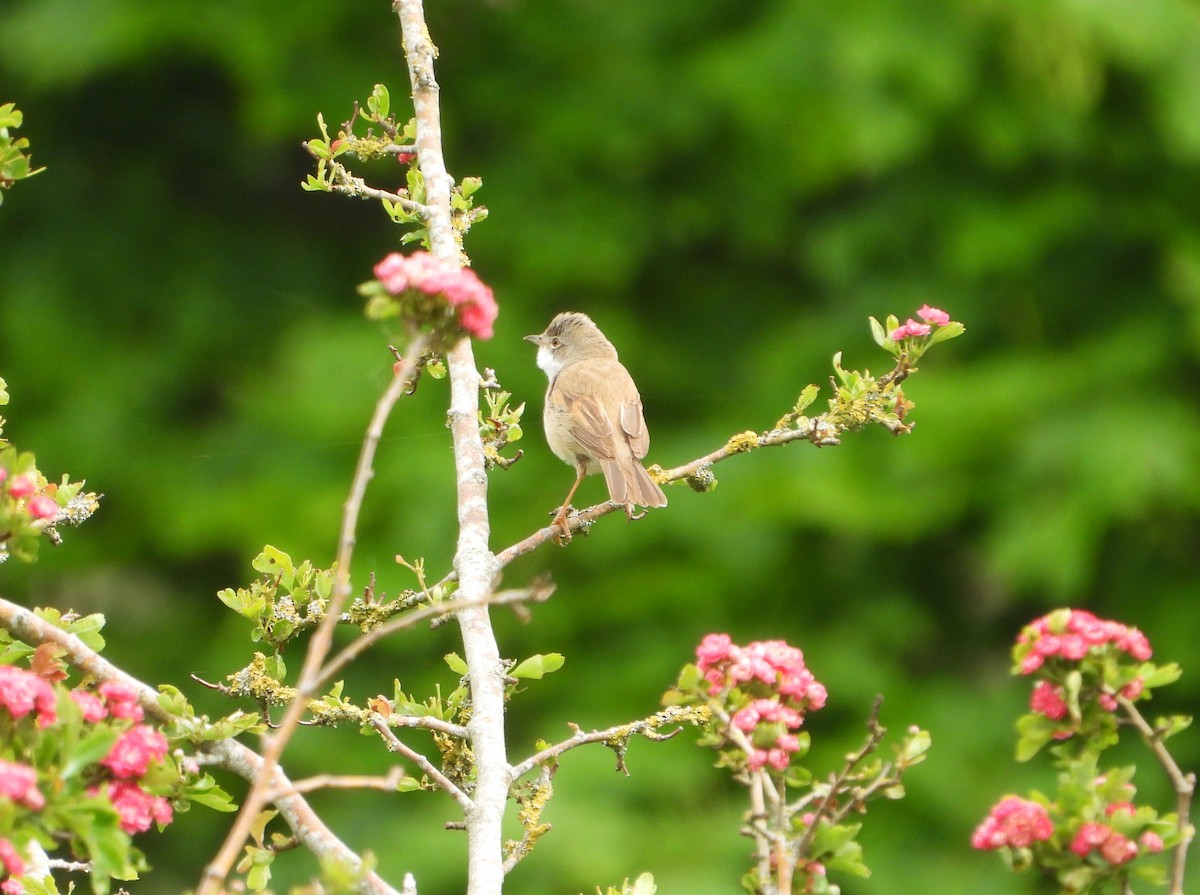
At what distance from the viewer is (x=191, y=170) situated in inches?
404

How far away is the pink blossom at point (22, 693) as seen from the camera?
1.88 meters

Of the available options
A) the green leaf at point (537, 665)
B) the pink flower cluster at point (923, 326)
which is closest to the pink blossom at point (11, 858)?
the green leaf at point (537, 665)

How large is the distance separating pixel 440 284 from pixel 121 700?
2.24 feet

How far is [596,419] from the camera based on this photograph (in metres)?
4.82

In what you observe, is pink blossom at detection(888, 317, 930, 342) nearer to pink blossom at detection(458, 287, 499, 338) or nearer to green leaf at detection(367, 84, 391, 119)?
pink blossom at detection(458, 287, 499, 338)

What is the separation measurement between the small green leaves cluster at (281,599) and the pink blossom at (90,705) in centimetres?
58

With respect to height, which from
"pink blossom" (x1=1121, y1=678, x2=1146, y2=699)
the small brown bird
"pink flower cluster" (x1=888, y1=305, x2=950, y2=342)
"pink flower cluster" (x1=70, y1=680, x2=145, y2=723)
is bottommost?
"pink flower cluster" (x1=70, y1=680, x2=145, y2=723)

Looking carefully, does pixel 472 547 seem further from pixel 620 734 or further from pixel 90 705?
pixel 90 705

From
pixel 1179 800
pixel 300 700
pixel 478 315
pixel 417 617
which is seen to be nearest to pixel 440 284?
pixel 478 315

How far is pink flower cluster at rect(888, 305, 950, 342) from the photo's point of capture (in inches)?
107

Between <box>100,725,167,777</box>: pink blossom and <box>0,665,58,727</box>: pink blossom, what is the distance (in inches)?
3.4

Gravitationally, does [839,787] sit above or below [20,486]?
below

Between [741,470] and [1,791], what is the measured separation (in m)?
6.37

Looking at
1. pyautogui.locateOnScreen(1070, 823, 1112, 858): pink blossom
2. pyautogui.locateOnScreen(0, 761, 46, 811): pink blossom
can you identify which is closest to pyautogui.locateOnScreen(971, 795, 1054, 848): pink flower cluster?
pyautogui.locateOnScreen(1070, 823, 1112, 858): pink blossom
